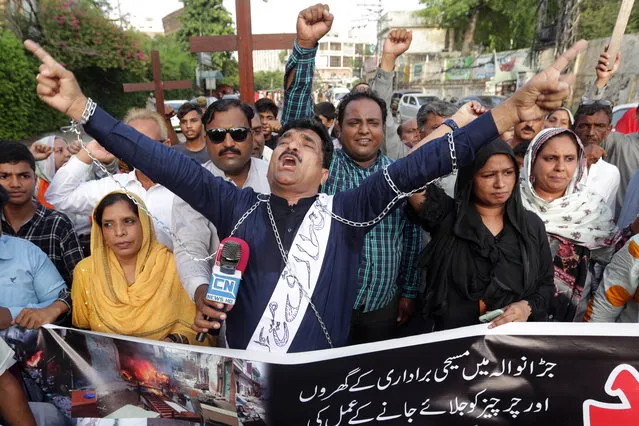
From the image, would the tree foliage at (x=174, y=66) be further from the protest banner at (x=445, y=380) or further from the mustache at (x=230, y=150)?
Result: the protest banner at (x=445, y=380)

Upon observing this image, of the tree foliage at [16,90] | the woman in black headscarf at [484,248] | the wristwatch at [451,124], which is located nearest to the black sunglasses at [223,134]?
the woman in black headscarf at [484,248]

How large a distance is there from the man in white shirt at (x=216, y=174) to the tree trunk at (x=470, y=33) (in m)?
31.8

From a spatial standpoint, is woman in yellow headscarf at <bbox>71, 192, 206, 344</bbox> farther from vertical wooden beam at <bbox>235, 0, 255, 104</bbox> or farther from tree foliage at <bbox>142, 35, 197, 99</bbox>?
tree foliage at <bbox>142, 35, 197, 99</bbox>

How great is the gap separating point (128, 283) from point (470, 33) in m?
33.5

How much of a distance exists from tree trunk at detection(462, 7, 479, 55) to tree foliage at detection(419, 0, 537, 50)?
0.06 meters

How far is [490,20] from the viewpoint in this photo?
3111 centimetres

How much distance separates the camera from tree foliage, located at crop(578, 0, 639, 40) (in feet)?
64.1

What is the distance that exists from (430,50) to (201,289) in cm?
4925

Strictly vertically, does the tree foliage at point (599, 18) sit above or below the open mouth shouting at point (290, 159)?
above

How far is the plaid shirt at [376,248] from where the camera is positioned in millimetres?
2494

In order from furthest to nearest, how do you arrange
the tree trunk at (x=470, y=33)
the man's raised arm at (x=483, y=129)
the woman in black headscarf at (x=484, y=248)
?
the tree trunk at (x=470, y=33) < the woman in black headscarf at (x=484, y=248) < the man's raised arm at (x=483, y=129)

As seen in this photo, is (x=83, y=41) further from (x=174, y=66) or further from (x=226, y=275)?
(x=226, y=275)

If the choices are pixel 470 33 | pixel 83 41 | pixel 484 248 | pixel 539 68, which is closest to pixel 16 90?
pixel 83 41

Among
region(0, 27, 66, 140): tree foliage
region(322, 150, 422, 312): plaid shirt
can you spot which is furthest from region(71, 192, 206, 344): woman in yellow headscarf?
region(0, 27, 66, 140): tree foliage
